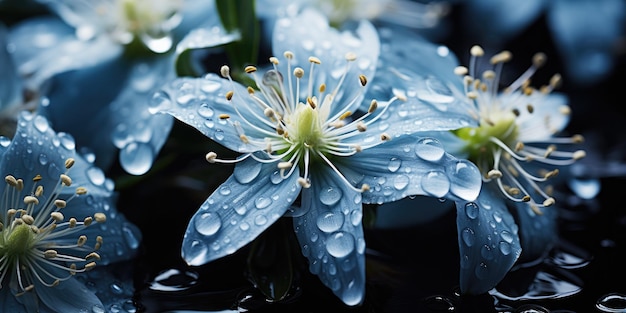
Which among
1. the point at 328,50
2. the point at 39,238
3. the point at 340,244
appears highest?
the point at 328,50

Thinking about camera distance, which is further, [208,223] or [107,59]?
[107,59]

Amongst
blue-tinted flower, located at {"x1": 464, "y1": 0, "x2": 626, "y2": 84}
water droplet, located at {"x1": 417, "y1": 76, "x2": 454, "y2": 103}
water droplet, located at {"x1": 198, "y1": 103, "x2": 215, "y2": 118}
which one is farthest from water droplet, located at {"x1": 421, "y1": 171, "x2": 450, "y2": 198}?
blue-tinted flower, located at {"x1": 464, "y1": 0, "x2": 626, "y2": 84}

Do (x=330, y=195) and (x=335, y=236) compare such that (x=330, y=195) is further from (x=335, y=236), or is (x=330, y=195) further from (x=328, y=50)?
(x=328, y=50)

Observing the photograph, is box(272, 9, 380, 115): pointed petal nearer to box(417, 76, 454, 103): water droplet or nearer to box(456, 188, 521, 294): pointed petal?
box(417, 76, 454, 103): water droplet

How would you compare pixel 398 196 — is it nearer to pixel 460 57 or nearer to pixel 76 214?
pixel 76 214

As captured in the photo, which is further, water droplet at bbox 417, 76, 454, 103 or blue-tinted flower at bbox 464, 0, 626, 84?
blue-tinted flower at bbox 464, 0, 626, 84

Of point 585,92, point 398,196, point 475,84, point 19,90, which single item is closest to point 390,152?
point 398,196

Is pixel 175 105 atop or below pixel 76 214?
atop

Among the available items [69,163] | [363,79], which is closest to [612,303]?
[363,79]
